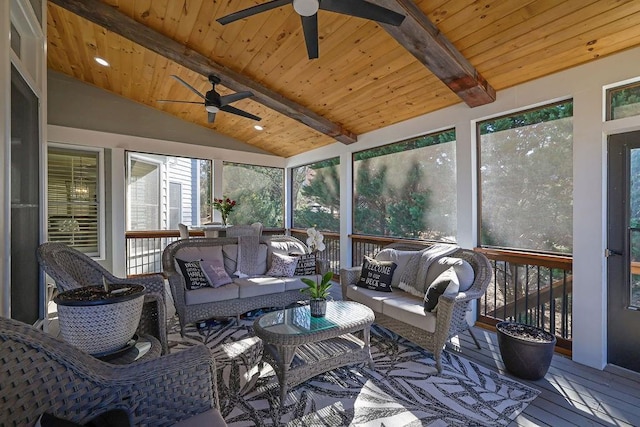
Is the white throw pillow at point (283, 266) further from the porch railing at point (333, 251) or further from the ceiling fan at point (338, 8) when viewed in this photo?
the ceiling fan at point (338, 8)

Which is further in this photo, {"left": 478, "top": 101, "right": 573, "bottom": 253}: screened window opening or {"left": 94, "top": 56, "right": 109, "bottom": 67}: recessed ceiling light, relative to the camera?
{"left": 94, "top": 56, "right": 109, "bottom": 67}: recessed ceiling light

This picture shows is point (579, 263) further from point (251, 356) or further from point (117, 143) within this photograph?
point (117, 143)

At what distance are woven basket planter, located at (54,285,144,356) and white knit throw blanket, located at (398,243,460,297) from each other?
265cm

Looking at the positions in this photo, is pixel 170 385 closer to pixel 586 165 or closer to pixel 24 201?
pixel 24 201

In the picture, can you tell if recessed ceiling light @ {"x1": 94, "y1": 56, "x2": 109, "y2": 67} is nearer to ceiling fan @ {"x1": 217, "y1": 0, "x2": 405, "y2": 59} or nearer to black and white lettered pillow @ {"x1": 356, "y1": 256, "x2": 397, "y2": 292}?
ceiling fan @ {"x1": 217, "y1": 0, "x2": 405, "y2": 59}

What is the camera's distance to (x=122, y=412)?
1050 millimetres

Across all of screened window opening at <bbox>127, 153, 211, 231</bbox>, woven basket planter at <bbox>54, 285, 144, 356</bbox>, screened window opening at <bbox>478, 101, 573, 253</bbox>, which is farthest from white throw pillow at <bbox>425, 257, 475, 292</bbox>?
screened window opening at <bbox>127, 153, 211, 231</bbox>

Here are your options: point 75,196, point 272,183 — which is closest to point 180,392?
point 75,196

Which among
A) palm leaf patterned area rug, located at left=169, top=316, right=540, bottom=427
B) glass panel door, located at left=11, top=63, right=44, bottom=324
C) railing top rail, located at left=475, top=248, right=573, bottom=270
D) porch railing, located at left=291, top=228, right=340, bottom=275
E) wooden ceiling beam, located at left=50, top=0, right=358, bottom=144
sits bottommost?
palm leaf patterned area rug, located at left=169, top=316, right=540, bottom=427

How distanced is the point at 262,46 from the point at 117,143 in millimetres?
3898

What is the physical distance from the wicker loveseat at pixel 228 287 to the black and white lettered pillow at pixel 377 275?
848 mm

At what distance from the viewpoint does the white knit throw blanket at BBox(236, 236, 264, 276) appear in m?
3.98

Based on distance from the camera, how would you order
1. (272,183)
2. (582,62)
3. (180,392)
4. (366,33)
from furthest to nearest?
(272,183)
(366,33)
(582,62)
(180,392)

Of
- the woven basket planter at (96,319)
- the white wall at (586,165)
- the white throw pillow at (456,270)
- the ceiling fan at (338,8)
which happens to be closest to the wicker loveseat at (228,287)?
the white throw pillow at (456,270)
